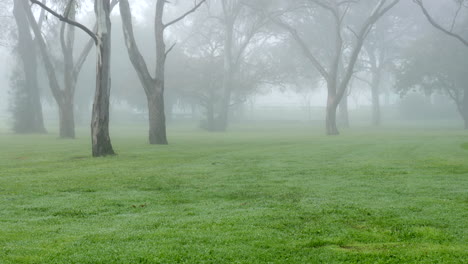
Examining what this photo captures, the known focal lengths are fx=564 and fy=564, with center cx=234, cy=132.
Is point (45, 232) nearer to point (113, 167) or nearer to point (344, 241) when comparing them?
point (344, 241)

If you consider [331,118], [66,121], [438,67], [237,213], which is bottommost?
[237,213]

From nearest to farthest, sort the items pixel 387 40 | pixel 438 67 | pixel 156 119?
pixel 156 119 < pixel 438 67 < pixel 387 40

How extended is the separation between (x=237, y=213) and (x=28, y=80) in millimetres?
34079

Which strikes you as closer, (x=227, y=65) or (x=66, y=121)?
(x=66, y=121)

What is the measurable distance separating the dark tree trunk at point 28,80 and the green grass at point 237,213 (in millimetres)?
25098

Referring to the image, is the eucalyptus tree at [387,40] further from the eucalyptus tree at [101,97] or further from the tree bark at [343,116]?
the eucalyptus tree at [101,97]

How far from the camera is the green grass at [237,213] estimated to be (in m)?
5.40

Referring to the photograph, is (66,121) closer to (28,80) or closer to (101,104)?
(28,80)

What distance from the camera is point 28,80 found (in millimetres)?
38156

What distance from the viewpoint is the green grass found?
213 inches

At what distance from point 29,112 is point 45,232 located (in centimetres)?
3361

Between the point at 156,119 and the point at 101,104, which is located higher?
the point at 101,104

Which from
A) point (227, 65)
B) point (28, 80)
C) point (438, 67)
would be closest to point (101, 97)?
point (28, 80)

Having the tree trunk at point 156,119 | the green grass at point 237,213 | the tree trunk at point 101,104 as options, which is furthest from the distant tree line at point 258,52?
the green grass at point 237,213
